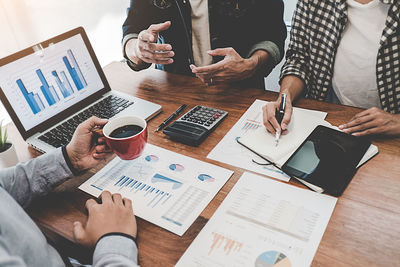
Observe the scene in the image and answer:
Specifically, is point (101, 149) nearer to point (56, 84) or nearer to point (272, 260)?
point (56, 84)

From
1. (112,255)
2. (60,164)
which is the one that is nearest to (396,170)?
(112,255)

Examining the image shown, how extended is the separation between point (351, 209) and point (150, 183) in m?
0.50

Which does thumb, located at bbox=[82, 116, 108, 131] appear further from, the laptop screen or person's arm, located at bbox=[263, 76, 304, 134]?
person's arm, located at bbox=[263, 76, 304, 134]

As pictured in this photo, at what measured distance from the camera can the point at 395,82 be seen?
3.64ft

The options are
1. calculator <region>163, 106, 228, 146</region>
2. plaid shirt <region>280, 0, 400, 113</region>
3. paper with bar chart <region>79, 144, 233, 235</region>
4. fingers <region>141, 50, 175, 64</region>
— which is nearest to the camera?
paper with bar chart <region>79, 144, 233, 235</region>

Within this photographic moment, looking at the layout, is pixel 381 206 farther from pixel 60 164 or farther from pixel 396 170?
pixel 60 164

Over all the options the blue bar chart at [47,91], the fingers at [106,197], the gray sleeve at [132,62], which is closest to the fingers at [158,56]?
the gray sleeve at [132,62]

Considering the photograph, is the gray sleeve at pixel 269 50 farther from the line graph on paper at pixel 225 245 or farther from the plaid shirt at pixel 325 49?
the line graph on paper at pixel 225 245

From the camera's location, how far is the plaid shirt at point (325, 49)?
41.7 inches

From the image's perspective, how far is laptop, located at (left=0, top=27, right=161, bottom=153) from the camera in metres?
0.95

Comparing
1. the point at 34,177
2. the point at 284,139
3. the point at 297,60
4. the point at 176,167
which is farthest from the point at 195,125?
the point at 297,60

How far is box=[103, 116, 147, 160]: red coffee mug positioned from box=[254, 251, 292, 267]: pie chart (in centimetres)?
40

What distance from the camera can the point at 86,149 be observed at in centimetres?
85

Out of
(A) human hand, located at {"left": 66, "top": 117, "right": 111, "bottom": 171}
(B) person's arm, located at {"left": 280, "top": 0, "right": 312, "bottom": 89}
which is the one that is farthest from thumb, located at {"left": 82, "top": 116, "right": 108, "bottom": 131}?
(B) person's arm, located at {"left": 280, "top": 0, "right": 312, "bottom": 89}
